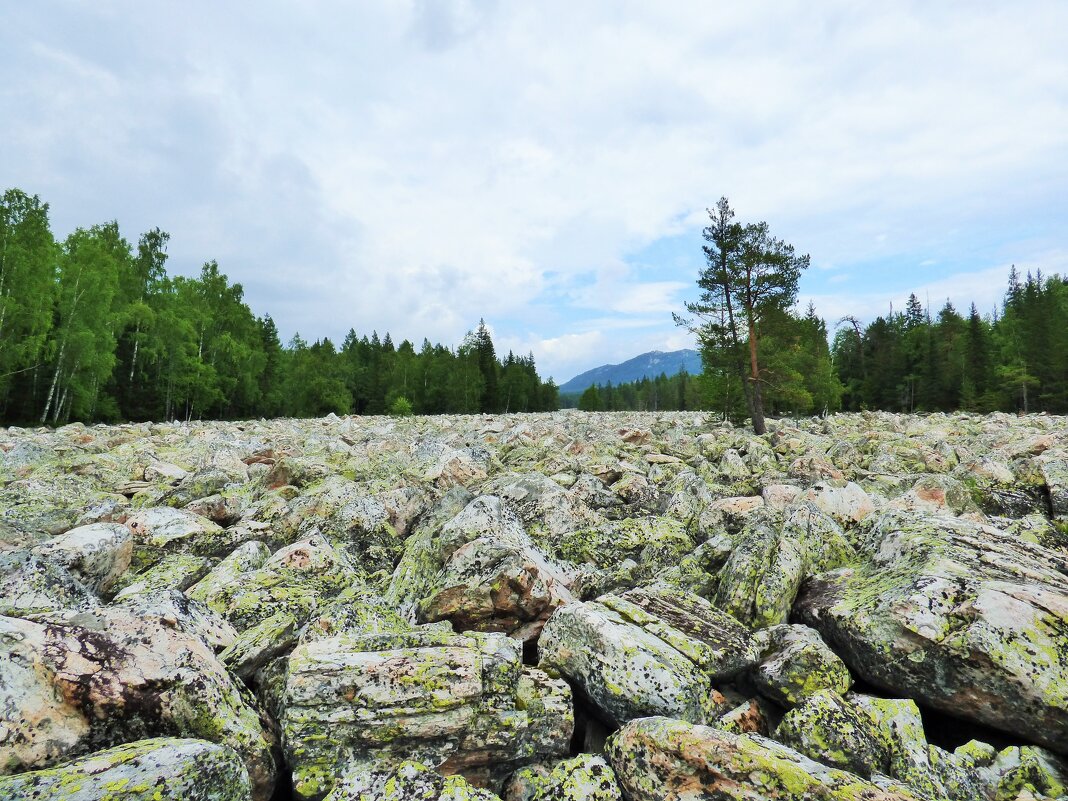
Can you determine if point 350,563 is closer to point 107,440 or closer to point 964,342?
point 107,440

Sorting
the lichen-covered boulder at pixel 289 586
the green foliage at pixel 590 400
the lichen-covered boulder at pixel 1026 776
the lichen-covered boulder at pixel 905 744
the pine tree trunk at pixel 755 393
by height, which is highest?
the green foliage at pixel 590 400

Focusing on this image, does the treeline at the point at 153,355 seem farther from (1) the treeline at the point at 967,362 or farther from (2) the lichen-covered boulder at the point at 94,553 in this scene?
(1) the treeline at the point at 967,362

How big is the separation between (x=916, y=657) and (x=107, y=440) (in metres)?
23.1

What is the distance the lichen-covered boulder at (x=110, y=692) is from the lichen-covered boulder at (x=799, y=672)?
3.42 m

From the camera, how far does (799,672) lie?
3.68 m

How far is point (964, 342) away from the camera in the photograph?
225 ft

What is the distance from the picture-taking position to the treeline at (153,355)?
33.4 metres

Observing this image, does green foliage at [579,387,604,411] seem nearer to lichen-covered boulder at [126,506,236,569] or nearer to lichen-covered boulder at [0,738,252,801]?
lichen-covered boulder at [126,506,236,569]

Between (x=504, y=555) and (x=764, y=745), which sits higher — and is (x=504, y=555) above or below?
above

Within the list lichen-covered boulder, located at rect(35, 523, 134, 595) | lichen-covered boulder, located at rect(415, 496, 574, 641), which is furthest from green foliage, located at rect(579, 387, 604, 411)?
lichen-covered boulder, located at rect(415, 496, 574, 641)

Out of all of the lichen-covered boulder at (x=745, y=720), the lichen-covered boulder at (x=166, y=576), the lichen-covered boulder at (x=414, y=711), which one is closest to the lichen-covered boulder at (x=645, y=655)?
the lichen-covered boulder at (x=745, y=720)

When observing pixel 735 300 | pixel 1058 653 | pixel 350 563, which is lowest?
pixel 1058 653

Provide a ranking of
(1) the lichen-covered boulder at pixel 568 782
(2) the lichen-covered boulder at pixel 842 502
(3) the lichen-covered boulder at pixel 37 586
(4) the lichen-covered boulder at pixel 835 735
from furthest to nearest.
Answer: (2) the lichen-covered boulder at pixel 842 502 < (3) the lichen-covered boulder at pixel 37 586 < (4) the lichen-covered boulder at pixel 835 735 < (1) the lichen-covered boulder at pixel 568 782

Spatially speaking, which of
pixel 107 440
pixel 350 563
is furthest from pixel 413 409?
pixel 350 563
